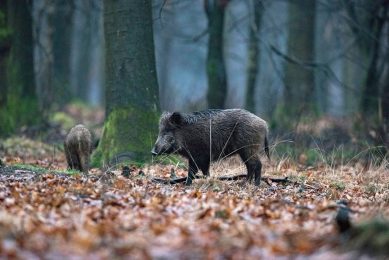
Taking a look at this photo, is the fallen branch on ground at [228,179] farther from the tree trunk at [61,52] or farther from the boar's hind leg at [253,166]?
the tree trunk at [61,52]

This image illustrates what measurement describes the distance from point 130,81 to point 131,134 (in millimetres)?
990

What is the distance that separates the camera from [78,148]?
1270 centimetres

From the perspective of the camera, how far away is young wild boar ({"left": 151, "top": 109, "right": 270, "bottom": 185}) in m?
12.0

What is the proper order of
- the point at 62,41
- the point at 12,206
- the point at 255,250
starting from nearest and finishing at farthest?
the point at 255,250 → the point at 12,206 → the point at 62,41

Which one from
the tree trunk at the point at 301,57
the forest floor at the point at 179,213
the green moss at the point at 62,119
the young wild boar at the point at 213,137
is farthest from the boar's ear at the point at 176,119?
the green moss at the point at 62,119

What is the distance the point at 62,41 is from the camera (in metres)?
30.1

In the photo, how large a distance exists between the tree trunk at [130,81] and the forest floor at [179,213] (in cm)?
77

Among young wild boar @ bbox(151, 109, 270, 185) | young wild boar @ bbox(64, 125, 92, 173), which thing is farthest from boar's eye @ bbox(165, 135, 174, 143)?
young wild boar @ bbox(64, 125, 92, 173)

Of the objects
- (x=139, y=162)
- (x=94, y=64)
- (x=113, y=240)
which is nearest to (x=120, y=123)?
(x=139, y=162)

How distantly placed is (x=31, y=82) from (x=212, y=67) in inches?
204

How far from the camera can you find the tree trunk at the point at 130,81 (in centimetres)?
1355

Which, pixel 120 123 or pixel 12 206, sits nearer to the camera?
pixel 12 206

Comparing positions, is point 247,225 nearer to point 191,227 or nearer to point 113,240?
point 191,227

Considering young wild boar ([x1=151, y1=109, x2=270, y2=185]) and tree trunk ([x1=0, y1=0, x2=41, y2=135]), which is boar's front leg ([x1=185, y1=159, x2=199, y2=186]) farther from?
tree trunk ([x1=0, y1=0, x2=41, y2=135])
